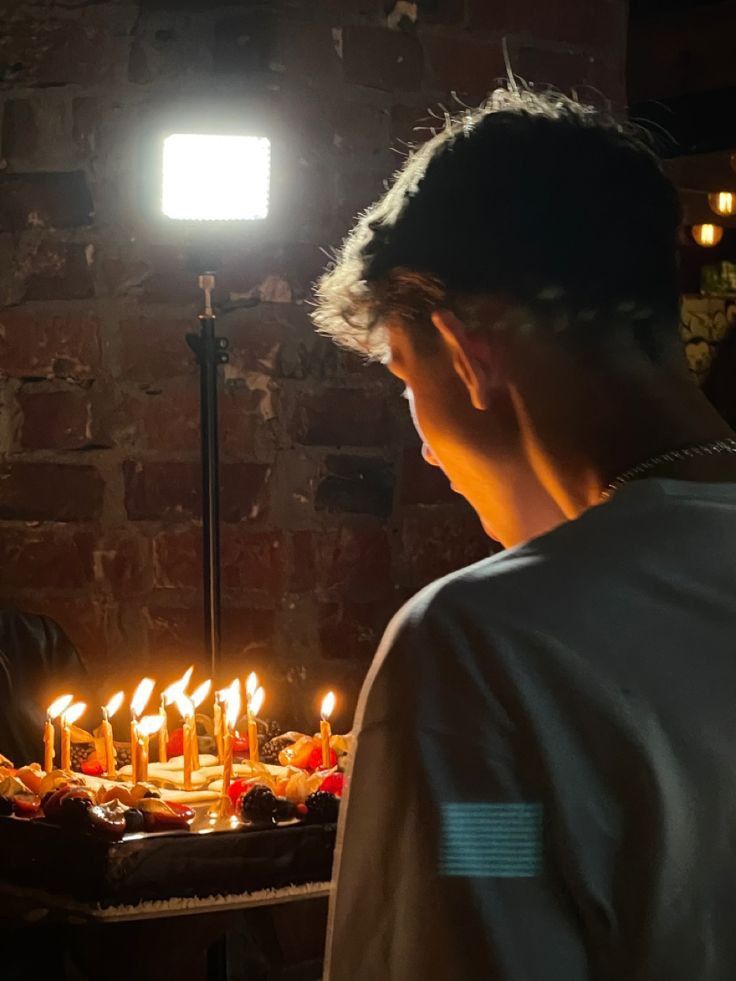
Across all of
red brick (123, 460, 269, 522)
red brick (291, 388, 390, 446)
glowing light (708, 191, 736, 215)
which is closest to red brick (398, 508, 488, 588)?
red brick (291, 388, 390, 446)

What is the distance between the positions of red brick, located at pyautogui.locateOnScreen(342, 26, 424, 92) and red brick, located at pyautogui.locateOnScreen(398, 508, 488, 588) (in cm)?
74

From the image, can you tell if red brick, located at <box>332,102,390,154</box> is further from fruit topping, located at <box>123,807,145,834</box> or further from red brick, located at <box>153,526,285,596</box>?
fruit topping, located at <box>123,807,145,834</box>

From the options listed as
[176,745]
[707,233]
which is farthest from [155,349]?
[707,233]

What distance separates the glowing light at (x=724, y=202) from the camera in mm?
4777

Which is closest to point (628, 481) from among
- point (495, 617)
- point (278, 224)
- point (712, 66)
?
point (495, 617)

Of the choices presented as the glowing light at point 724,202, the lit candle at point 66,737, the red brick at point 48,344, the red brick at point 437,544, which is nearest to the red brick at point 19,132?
the red brick at point 48,344

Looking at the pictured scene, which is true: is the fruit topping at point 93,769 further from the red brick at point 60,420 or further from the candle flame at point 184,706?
the red brick at point 60,420

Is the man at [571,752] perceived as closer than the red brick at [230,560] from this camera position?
Yes

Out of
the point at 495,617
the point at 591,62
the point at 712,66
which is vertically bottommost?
the point at 495,617

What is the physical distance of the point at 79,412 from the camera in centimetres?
227

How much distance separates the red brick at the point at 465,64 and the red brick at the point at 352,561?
78 cm

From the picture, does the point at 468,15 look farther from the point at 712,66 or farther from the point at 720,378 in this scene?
the point at 712,66

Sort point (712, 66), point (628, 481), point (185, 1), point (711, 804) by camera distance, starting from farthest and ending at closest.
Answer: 1. point (712, 66)
2. point (185, 1)
3. point (628, 481)
4. point (711, 804)

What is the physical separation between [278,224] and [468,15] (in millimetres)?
494
